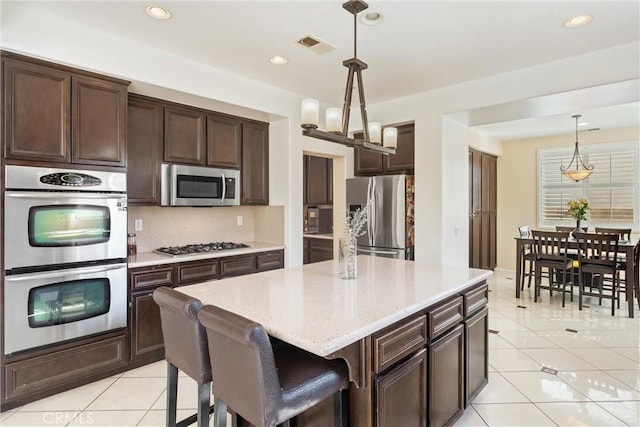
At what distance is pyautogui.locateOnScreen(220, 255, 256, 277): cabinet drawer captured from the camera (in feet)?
11.7

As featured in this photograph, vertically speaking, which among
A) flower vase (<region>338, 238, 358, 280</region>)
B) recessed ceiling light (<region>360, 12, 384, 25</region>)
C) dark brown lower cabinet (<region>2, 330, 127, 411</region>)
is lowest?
dark brown lower cabinet (<region>2, 330, 127, 411</region>)

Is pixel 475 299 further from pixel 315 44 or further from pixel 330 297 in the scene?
pixel 315 44

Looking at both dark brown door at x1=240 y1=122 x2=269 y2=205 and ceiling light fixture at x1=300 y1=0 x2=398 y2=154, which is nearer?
ceiling light fixture at x1=300 y1=0 x2=398 y2=154

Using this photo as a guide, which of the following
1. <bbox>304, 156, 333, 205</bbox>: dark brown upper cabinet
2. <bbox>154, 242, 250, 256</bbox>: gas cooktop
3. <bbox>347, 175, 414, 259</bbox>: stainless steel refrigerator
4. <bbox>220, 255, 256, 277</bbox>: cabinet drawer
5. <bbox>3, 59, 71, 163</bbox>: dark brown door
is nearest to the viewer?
<bbox>3, 59, 71, 163</bbox>: dark brown door

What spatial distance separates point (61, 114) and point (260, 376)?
249cm

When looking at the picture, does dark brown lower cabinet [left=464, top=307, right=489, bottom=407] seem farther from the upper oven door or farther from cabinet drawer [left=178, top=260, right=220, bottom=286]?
the upper oven door

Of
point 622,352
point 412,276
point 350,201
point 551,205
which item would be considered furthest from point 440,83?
point 551,205

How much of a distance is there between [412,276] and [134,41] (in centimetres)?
287

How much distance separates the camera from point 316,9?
238cm

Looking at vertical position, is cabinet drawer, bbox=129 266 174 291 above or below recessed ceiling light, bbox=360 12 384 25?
below

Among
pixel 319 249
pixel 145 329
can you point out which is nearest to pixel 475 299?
pixel 145 329

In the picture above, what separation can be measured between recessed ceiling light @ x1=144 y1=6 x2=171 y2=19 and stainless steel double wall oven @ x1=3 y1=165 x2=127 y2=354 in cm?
123

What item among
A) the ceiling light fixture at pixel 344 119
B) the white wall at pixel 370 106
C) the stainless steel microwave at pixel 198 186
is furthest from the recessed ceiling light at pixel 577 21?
the stainless steel microwave at pixel 198 186

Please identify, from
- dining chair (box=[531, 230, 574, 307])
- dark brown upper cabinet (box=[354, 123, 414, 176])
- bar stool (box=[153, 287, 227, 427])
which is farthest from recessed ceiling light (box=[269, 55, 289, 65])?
dining chair (box=[531, 230, 574, 307])
